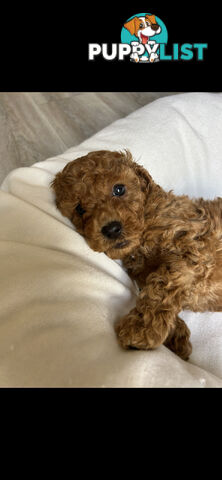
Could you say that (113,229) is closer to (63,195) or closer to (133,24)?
(63,195)

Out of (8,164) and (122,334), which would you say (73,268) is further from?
(8,164)

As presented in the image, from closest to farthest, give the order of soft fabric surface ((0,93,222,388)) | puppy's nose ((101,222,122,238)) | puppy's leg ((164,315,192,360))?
soft fabric surface ((0,93,222,388)), puppy's nose ((101,222,122,238)), puppy's leg ((164,315,192,360))

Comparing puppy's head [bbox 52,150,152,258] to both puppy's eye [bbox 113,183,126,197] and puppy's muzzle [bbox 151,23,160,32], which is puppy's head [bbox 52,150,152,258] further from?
puppy's muzzle [bbox 151,23,160,32]

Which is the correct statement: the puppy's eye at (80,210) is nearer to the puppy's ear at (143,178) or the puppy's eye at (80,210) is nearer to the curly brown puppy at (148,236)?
the curly brown puppy at (148,236)

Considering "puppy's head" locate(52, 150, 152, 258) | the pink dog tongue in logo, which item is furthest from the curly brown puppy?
the pink dog tongue in logo

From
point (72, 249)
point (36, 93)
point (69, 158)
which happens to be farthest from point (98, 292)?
point (36, 93)

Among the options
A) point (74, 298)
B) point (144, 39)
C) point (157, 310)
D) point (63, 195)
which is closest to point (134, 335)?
point (157, 310)
